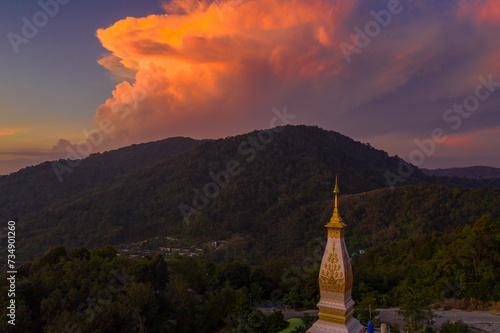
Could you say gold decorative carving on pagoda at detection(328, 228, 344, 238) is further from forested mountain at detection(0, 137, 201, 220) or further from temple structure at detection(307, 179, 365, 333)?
forested mountain at detection(0, 137, 201, 220)

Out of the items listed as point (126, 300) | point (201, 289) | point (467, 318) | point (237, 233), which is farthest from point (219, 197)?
point (467, 318)

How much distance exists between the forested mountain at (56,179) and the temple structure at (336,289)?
254 ft

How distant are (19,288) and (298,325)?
1532 cm

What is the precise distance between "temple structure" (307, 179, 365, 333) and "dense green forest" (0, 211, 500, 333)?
12.6 meters

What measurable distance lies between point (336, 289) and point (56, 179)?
9726cm

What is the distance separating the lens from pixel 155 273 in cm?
2297

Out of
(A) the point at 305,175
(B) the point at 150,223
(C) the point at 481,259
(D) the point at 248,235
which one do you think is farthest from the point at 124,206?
(C) the point at 481,259

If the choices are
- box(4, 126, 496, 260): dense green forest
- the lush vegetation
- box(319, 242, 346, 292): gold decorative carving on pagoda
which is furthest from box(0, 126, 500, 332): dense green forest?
box(319, 242, 346, 292): gold decorative carving on pagoda

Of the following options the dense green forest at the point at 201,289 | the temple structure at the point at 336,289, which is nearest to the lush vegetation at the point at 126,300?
the dense green forest at the point at 201,289

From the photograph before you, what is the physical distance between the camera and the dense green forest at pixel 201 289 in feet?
56.9

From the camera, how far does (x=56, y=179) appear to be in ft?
291

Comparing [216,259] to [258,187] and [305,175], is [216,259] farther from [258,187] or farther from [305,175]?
[305,175]

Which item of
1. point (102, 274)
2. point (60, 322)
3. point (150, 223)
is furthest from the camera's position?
point (150, 223)

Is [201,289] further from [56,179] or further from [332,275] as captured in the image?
[56,179]
